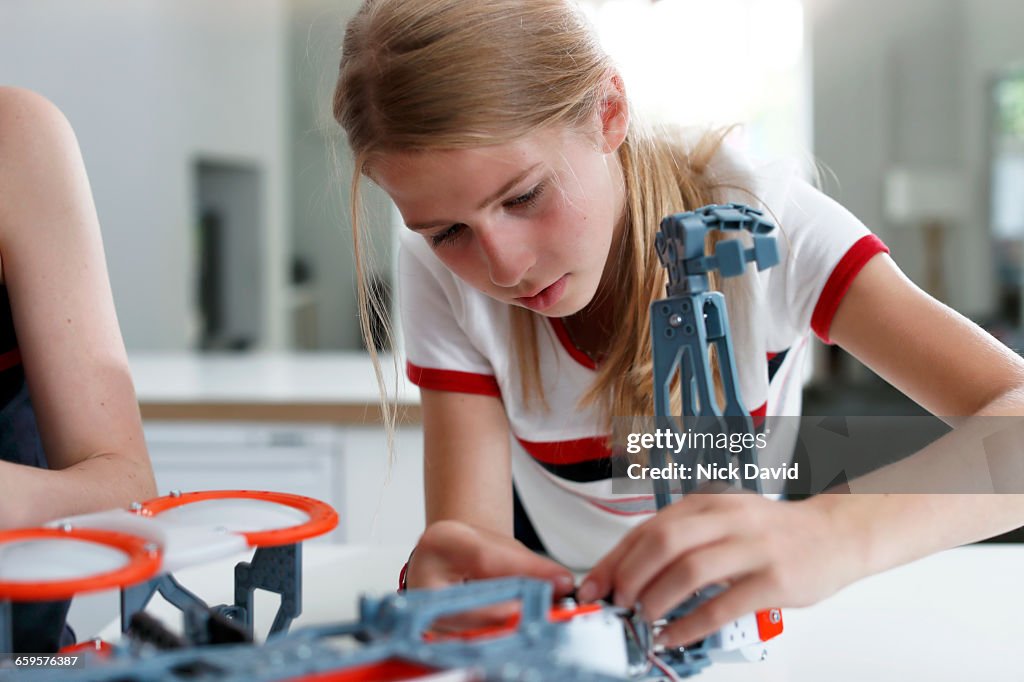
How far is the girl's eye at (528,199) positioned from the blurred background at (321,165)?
0.25 meters

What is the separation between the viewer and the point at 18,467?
28.2 inches

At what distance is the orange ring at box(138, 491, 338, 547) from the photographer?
1.85 ft

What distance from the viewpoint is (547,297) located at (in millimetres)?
857

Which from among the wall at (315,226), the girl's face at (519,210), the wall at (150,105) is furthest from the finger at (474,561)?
the wall at (315,226)

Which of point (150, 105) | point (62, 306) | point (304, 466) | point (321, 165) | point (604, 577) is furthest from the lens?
point (321, 165)

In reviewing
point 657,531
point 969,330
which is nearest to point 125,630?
point 657,531

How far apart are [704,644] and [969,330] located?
40cm

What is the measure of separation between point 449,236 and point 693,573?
37 centimetres

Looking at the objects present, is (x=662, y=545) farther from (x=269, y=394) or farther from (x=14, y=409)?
(x=269, y=394)

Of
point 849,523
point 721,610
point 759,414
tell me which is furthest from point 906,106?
point 721,610

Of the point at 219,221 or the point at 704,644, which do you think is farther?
the point at 219,221

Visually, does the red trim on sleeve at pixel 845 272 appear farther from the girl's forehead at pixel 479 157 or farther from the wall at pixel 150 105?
the wall at pixel 150 105

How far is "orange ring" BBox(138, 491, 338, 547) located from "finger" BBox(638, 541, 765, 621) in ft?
0.64

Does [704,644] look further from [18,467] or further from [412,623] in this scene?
[18,467]
